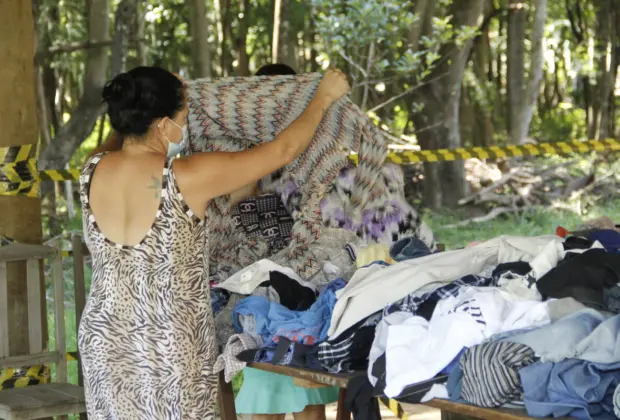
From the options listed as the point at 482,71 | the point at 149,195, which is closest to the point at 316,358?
the point at 149,195

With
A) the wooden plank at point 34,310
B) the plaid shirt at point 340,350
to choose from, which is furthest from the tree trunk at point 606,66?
the plaid shirt at point 340,350

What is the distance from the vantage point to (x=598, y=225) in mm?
3742

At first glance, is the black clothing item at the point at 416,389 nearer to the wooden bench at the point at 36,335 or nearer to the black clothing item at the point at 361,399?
the black clothing item at the point at 361,399

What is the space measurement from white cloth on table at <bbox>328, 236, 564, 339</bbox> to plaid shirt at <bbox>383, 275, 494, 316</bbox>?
5 centimetres

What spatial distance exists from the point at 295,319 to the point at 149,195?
2.23 feet

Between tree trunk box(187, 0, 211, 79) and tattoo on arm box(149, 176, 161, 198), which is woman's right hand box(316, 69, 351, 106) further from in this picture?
tree trunk box(187, 0, 211, 79)

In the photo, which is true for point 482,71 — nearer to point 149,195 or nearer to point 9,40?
point 9,40

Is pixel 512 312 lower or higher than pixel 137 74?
lower

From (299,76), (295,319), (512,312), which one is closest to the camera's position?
(512,312)

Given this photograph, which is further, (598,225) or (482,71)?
(482,71)

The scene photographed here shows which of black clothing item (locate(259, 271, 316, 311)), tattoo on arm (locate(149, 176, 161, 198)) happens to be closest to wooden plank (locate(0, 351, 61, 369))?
black clothing item (locate(259, 271, 316, 311))

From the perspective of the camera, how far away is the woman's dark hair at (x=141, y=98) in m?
3.21

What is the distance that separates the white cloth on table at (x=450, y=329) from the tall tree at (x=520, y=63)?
37.7ft

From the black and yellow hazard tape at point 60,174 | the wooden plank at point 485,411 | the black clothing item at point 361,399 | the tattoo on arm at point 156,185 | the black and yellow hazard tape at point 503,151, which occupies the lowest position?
the black clothing item at point 361,399
